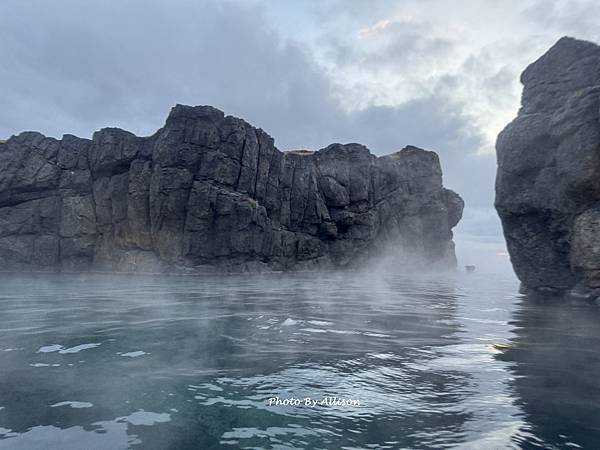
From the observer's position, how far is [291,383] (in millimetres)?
8867

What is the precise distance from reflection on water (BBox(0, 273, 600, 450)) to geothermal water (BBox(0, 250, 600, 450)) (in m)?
0.04

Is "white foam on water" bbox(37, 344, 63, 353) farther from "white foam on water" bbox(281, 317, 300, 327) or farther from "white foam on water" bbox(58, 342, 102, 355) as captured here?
"white foam on water" bbox(281, 317, 300, 327)

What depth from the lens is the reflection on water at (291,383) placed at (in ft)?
21.0

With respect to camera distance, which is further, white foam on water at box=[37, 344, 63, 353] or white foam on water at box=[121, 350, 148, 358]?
white foam on water at box=[37, 344, 63, 353]

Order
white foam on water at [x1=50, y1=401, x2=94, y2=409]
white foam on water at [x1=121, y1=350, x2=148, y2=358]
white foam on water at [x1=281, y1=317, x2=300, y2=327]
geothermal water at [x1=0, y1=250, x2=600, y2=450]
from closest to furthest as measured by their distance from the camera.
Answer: geothermal water at [x1=0, y1=250, x2=600, y2=450] → white foam on water at [x1=50, y1=401, x2=94, y2=409] → white foam on water at [x1=121, y1=350, x2=148, y2=358] → white foam on water at [x1=281, y1=317, x2=300, y2=327]

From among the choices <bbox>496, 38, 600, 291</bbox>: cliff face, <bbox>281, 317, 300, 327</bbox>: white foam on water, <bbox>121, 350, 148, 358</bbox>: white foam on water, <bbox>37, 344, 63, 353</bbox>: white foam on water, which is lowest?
<bbox>37, 344, 63, 353</bbox>: white foam on water

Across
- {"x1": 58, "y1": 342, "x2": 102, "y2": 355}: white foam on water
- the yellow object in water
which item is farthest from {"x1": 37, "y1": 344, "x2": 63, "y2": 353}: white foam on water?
the yellow object in water

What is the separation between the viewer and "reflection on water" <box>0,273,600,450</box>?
6.39 m

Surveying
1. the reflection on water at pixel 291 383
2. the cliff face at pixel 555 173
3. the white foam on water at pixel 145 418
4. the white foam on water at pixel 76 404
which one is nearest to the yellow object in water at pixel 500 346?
the reflection on water at pixel 291 383

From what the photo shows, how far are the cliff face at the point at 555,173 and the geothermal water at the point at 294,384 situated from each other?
14946 mm

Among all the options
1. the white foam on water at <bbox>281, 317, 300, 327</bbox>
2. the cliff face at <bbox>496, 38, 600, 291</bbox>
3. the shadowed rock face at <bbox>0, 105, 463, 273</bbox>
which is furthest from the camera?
the shadowed rock face at <bbox>0, 105, 463, 273</bbox>

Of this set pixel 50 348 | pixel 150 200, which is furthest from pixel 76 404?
pixel 150 200

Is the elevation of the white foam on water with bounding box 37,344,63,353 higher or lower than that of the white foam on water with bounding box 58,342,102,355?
lower

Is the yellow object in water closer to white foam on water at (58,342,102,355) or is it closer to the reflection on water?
the reflection on water
